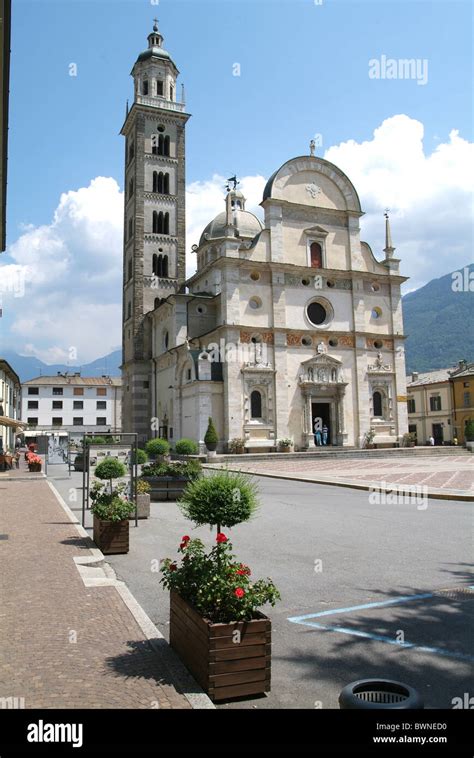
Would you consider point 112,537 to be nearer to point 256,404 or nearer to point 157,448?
point 157,448

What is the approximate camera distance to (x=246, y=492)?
22.1ft

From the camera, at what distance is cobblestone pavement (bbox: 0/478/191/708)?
464 cm

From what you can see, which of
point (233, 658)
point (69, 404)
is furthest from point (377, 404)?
point (69, 404)

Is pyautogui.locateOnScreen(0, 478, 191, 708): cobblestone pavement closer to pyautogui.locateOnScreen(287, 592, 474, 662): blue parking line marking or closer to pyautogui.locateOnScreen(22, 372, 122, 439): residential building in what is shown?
pyautogui.locateOnScreen(287, 592, 474, 662): blue parking line marking

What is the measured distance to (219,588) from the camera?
5.04m

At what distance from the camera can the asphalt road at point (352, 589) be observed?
5.18 metres

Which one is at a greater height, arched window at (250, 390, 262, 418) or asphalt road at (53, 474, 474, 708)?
arched window at (250, 390, 262, 418)

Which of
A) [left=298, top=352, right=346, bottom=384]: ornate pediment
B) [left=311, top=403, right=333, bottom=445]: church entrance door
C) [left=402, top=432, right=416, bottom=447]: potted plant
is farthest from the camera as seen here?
[left=402, top=432, right=416, bottom=447]: potted plant

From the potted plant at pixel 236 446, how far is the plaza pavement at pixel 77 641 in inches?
1096

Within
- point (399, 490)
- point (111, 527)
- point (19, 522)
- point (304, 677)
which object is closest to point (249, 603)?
point (304, 677)

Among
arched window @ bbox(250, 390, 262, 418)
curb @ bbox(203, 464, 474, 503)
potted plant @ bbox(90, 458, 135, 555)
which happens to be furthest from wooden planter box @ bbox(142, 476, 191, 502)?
arched window @ bbox(250, 390, 262, 418)

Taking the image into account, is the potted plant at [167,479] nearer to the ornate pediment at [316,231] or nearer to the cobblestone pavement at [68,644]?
the cobblestone pavement at [68,644]

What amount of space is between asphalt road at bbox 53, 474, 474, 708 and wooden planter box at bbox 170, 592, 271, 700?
142 millimetres
